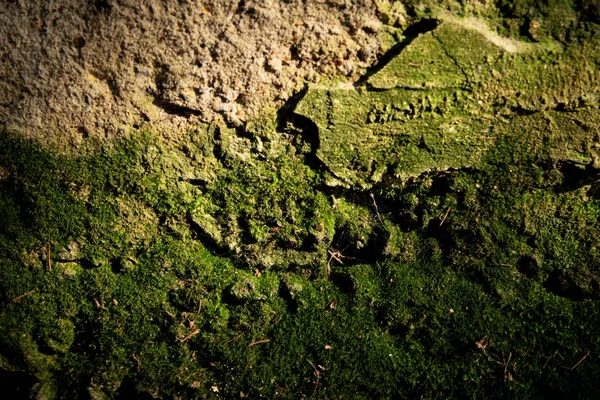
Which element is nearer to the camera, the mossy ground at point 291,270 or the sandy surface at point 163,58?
the sandy surface at point 163,58

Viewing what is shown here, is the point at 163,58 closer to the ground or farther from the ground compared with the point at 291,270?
farther from the ground

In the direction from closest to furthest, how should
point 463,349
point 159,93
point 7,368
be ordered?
point 159,93
point 463,349
point 7,368

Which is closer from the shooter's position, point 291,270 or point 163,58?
point 163,58

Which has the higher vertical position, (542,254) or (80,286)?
(542,254)

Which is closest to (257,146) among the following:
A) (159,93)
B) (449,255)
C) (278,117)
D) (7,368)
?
Result: (278,117)

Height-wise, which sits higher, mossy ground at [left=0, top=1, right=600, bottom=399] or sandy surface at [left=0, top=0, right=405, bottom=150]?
sandy surface at [left=0, top=0, right=405, bottom=150]

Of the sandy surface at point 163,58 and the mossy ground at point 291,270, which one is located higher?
the sandy surface at point 163,58

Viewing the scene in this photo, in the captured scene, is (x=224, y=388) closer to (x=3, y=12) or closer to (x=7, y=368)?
(x=7, y=368)

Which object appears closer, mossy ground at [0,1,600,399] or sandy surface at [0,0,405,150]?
sandy surface at [0,0,405,150]
